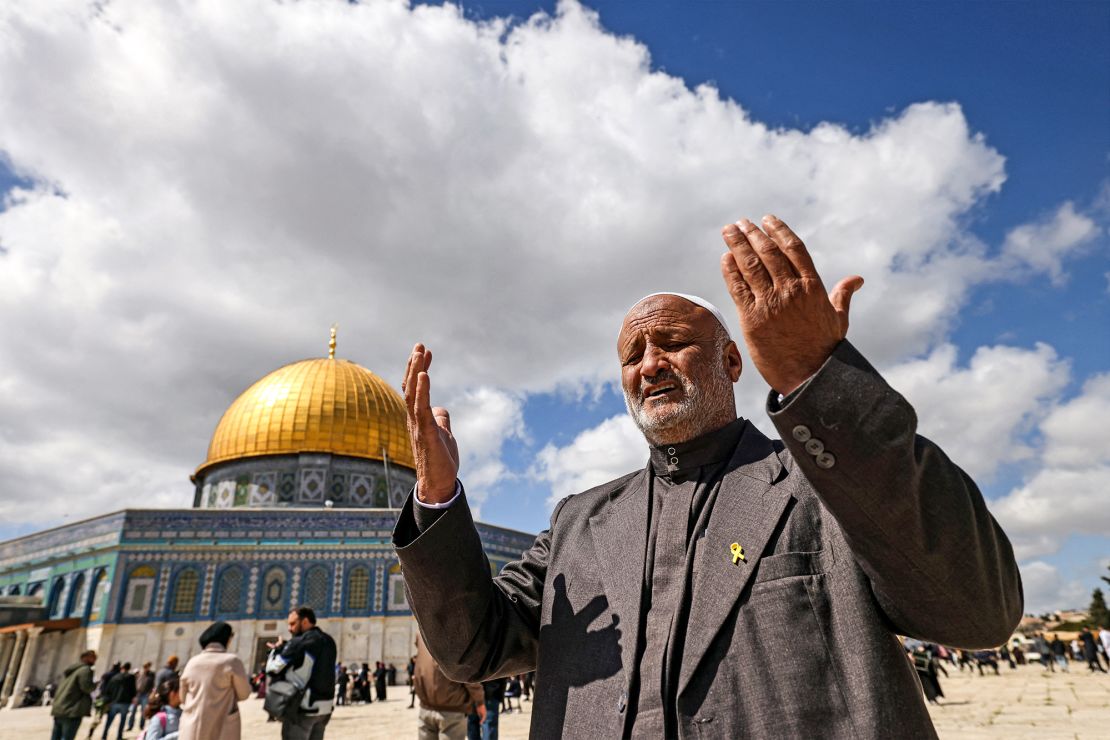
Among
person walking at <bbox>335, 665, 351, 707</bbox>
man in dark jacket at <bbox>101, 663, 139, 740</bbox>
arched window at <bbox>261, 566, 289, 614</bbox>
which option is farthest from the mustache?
arched window at <bbox>261, 566, 289, 614</bbox>

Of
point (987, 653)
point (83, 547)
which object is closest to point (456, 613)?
point (83, 547)

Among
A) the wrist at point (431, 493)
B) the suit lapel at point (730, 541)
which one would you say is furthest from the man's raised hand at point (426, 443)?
the suit lapel at point (730, 541)

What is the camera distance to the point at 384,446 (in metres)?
27.5

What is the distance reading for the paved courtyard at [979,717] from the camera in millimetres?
7848

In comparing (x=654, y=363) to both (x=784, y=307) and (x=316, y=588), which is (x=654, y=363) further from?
(x=316, y=588)

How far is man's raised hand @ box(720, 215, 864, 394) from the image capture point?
3.74 ft

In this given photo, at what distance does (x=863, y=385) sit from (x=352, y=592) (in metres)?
24.1

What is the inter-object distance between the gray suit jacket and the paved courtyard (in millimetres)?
7812

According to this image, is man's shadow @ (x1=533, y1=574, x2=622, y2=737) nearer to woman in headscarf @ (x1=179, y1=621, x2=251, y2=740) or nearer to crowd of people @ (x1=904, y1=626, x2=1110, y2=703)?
woman in headscarf @ (x1=179, y1=621, x2=251, y2=740)

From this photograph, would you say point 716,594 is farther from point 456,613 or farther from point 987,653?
point 987,653

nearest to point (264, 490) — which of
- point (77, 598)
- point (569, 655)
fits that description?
point (77, 598)

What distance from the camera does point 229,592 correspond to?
22.0 metres

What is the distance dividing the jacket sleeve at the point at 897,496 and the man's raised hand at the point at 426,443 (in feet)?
2.76

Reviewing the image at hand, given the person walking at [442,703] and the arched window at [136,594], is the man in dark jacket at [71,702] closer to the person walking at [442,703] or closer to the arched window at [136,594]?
the person walking at [442,703]
